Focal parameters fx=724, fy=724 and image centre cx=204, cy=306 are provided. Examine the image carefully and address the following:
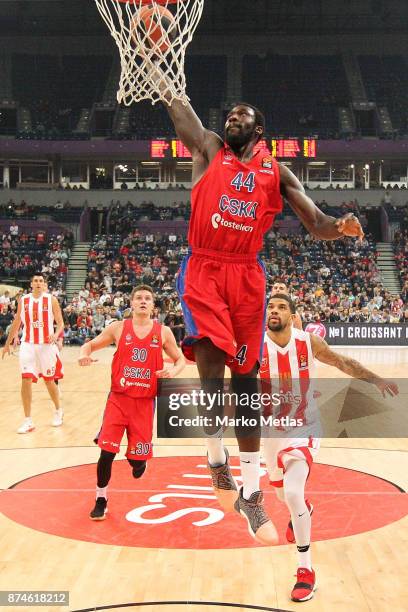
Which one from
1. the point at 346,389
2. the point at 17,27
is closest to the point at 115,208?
the point at 17,27

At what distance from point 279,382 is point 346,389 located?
9.24 meters

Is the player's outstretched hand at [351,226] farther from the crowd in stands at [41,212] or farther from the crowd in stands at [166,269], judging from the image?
the crowd in stands at [41,212]

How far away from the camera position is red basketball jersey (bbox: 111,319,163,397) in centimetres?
608

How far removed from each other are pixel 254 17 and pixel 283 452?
36.2m

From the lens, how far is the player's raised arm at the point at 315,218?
3307mm

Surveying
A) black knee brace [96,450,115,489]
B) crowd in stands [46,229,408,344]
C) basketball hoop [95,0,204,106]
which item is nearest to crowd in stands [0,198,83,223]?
crowd in stands [46,229,408,344]

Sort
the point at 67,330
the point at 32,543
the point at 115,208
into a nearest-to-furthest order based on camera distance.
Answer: the point at 32,543 → the point at 67,330 → the point at 115,208

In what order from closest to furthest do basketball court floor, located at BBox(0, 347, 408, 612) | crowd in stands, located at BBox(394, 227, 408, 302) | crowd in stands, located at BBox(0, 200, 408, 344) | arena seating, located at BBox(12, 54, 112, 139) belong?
1. basketball court floor, located at BBox(0, 347, 408, 612)
2. crowd in stands, located at BBox(0, 200, 408, 344)
3. crowd in stands, located at BBox(394, 227, 408, 302)
4. arena seating, located at BBox(12, 54, 112, 139)

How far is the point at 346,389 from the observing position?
14.3m

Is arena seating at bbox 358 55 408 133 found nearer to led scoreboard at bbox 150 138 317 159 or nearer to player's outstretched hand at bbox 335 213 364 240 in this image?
led scoreboard at bbox 150 138 317 159

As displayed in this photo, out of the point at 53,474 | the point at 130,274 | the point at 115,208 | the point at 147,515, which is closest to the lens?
the point at 147,515

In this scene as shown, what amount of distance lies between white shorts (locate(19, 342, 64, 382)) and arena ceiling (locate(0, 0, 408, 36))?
30.9 meters

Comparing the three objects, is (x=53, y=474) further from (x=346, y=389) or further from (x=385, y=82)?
(x=385, y=82)

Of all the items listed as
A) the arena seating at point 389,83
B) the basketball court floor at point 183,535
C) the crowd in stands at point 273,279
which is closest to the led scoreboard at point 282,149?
the crowd in stands at point 273,279
